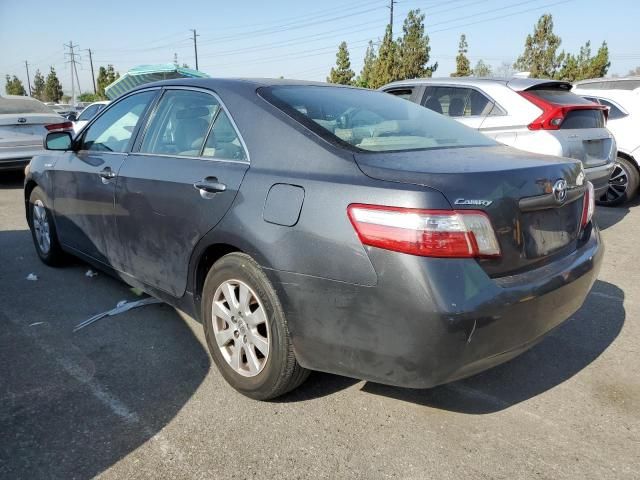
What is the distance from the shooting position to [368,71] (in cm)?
3119

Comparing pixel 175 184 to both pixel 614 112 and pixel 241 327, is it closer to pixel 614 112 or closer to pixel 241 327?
pixel 241 327

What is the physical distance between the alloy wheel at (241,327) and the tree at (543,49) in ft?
88.8

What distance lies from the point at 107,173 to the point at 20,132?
6.81m

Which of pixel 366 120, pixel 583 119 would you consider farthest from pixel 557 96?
pixel 366 120

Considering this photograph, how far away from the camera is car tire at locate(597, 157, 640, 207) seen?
7434 millimetres

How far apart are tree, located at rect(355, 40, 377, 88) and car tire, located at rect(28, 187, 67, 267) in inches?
1026

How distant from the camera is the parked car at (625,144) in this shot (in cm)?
743

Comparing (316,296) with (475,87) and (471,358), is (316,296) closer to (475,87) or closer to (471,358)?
(471,358)

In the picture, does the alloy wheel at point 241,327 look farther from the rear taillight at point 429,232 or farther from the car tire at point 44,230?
the car tire at point 44,230

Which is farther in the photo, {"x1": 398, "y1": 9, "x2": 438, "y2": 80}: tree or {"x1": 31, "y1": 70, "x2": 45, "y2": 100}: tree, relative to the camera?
{"x1": 31, "y1": 70, "x2": 45, "y2": 100}: tree

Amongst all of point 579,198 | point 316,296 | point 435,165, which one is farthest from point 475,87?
point 316,296

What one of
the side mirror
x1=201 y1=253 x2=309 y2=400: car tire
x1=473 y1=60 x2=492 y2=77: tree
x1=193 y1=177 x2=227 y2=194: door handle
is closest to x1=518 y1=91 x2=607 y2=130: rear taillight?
x1=193 y1=177 x2=227 y2=194: door handle

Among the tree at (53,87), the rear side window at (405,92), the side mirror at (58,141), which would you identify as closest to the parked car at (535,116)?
the rear side window at (405,92)

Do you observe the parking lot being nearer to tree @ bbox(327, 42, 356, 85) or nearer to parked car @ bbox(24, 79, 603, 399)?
parked car @ bbox(24, 79, 603, 399)
